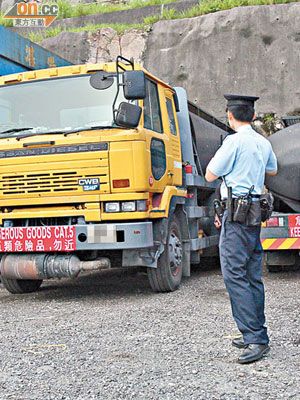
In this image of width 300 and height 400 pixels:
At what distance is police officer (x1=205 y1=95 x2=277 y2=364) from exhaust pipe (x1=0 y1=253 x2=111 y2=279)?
2.45m

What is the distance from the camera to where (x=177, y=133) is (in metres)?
7.33

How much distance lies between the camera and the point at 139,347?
422cm

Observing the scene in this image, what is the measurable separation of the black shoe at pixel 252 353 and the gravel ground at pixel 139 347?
0.04 metres

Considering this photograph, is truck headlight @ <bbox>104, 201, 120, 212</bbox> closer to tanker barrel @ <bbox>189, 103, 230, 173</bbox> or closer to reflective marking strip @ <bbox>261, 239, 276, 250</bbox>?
reflective marking strip @ <bbox>261, 239, 276, 250</bbox>

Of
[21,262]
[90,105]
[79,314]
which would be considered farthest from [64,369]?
[90,105]

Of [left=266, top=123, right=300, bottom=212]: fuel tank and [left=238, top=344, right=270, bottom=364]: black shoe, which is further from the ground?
[left=266, top=123, right=300, bottom=212]: fuel tank

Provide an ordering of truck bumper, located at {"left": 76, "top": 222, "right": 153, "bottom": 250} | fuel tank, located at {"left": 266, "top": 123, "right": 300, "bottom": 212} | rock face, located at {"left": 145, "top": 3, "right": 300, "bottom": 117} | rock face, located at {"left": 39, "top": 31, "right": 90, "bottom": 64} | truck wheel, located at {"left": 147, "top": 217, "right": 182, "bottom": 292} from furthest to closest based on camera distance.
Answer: rock face, located at {"left": 39, "top": 31, "right": 90, "bottom": 64}
rock face, located at {"left": 145, "top": 3, "right": 300, "bottom": 117}
fuel tank, located at {"left": 266, "top": 123, "right": 300, "bottom": 212}
truck wheel, located at {"left": 147, "top": 217, "right": 182, "bottom": 292}
truck bumper, located at {"left": 76, "top": 222, "right": 153, "bottom": 250}

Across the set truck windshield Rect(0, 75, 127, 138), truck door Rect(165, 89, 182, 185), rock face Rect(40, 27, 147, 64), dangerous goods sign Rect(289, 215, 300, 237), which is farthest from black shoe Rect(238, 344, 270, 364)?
rock face Rect(40, 27, 147, 64)

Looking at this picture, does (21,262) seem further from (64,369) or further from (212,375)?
(212,375)

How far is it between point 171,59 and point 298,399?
1811 cm

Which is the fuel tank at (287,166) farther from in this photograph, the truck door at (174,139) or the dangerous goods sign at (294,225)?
the truck door at (174,139)

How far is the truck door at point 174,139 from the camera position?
22.8 feet

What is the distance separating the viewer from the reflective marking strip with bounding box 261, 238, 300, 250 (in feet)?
23.3

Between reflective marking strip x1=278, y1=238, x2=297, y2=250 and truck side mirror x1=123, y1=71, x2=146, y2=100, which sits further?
reflective marking strip x1=278, y1=238, x2=297, y2=250
